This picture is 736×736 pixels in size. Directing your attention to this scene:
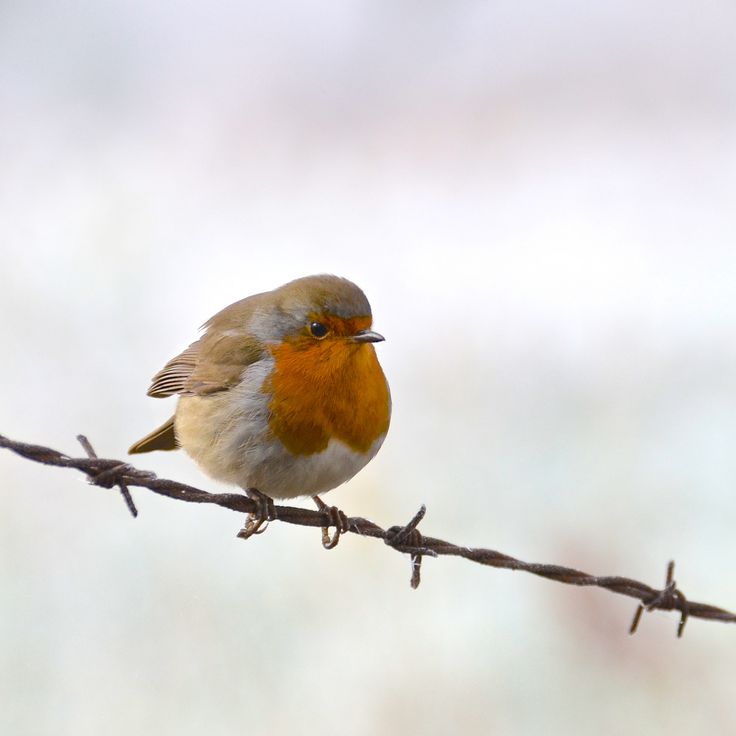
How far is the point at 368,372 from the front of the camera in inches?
125

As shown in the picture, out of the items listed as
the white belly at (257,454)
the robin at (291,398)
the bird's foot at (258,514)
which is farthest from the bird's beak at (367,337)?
the bird's foot at (258,514)

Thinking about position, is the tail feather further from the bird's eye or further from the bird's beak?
the bird's beak

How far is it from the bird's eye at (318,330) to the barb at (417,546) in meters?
0.70

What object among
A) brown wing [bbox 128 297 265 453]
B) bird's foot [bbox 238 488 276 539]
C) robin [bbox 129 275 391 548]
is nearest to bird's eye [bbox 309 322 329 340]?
robin [bbox 129 275 391 548]

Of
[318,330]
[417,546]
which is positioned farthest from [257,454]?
[417,546]

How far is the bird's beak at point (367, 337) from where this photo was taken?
313 centimetres

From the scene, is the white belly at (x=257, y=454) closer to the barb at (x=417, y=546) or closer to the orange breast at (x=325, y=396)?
the orange breast at (x=325, y=396)

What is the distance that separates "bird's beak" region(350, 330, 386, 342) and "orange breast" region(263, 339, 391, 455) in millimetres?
27

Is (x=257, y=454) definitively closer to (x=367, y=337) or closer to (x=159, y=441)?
(x=367, y=337)

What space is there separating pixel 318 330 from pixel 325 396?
10.3 inches

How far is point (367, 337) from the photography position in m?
3.16

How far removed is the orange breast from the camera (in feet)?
9.92

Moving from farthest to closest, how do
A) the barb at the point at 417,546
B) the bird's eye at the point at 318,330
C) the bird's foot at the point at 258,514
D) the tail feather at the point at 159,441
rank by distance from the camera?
the tail feather at the point at 159,441 → the bird's eye at the point at 318,330 → the bird's foot at the point at 258,514 → the barb at the point at 417,546

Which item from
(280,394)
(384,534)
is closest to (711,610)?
(384,534)
